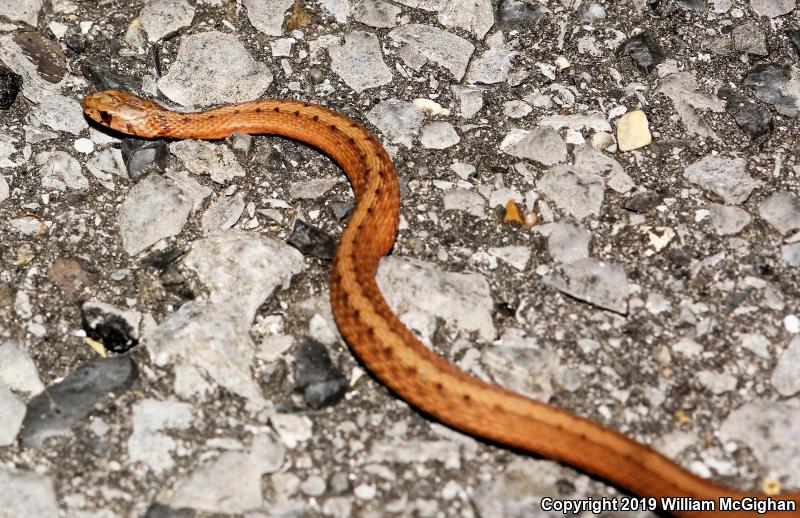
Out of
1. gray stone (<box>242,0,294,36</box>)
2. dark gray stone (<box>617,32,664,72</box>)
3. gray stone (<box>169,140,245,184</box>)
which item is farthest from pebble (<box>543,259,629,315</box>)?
gray stone (<box>242,0,294,36</box>)

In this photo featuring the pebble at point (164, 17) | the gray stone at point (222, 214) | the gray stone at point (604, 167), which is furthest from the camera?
the pebble at point (164, 17)

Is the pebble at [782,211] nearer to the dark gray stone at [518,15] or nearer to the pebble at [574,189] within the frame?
the pebble at [574,189]

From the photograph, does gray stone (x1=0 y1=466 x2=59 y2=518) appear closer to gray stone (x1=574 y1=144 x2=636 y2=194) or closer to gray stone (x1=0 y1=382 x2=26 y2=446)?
gray stone (x1=0 y1=382 x2=26 y2=446)

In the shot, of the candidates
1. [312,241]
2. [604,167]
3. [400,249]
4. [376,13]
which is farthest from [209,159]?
[604,167]

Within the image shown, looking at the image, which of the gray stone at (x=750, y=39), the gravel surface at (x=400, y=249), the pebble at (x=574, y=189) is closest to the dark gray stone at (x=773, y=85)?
the gravel surface at (x=400, y=249)

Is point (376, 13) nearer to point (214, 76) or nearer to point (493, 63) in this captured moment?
point (493, 63)

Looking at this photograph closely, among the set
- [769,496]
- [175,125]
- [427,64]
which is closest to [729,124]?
[427,64]

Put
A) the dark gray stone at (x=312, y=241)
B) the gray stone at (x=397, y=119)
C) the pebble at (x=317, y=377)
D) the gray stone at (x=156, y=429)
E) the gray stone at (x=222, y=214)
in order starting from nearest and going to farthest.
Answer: the gray stone at (x=156, y=429) → the pebble at (x=317, y=377) → the dark gray stone at (x=312, y=241) → the gray stone at (x=222, y=214) → the gray stone at (x=397, y=119)
